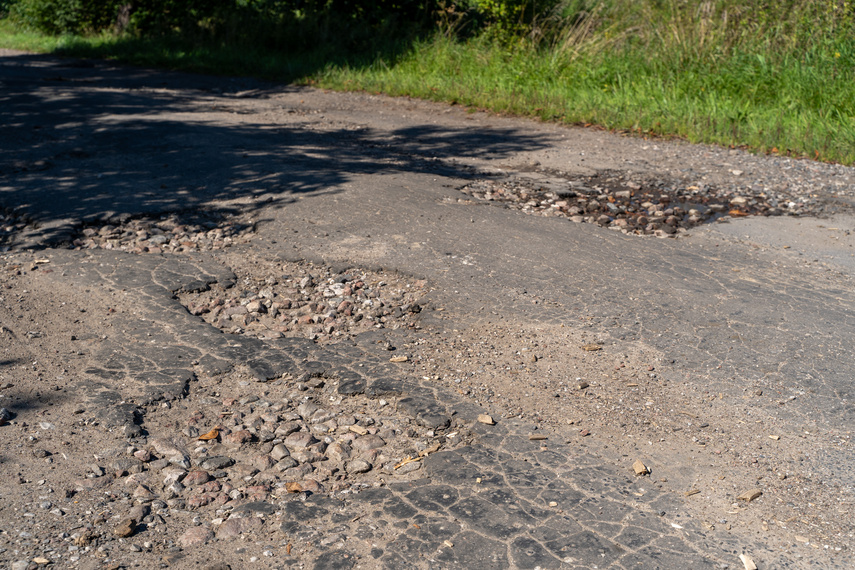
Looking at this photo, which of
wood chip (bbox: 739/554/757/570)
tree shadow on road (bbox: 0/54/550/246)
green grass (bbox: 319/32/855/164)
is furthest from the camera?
green grass (bbox: 319/32/855/164)

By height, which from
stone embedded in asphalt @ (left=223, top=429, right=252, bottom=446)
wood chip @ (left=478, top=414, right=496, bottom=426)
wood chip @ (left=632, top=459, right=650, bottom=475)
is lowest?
wood chip @ (left=632, top=459, right=650, bottom=475)

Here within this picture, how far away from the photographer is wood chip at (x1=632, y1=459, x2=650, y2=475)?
2424mm

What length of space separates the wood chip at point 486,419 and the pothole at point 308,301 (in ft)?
2.71

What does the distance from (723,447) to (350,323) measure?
5.76ft

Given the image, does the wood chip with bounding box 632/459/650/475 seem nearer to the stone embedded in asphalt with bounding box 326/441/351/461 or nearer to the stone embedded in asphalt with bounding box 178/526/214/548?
the stone embedded in asphalt with bounding box 326/441/351/461

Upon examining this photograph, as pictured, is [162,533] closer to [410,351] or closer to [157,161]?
[410,351]

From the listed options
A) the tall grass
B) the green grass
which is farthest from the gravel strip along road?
the tall grass

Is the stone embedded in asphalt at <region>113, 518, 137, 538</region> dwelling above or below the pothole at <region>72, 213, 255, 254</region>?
below

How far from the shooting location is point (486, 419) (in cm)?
272

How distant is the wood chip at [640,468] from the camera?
242 centimetres

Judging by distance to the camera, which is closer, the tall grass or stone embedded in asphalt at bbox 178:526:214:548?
stone embedded in asphalt at bbox 178:526:214:548

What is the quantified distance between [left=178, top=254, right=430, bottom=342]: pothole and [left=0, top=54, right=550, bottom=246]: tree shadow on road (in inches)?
43.7

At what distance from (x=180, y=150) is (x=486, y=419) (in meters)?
4.63

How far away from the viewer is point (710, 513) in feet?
7.30
